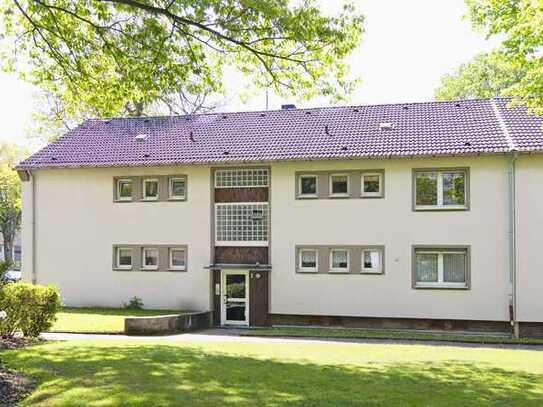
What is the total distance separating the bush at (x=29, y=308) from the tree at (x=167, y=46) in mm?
4702

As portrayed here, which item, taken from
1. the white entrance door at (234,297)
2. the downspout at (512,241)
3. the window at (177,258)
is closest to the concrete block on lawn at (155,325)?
the white entrance door at (234,297)

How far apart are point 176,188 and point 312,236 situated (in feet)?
19.4

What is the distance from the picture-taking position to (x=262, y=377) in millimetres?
10125

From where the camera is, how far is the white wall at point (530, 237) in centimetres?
2222

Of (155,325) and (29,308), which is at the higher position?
(29,308)

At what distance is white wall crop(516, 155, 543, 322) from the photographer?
875 inches

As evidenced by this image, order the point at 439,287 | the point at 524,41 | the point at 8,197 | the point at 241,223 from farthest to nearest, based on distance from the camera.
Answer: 1. the point at 8,197
2. the point at 241,223
3. the point at 439,287
4. the point at 524,41

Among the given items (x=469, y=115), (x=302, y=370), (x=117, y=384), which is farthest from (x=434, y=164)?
(x=117, y=384)

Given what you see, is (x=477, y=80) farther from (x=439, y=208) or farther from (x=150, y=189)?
(x=150, y=189)

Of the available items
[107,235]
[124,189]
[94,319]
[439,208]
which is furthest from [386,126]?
[94,319]

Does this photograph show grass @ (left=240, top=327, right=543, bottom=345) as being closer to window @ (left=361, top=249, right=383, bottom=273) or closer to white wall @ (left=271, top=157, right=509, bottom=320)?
white wall @ (left=271, top=157, right=509, bottom=320)

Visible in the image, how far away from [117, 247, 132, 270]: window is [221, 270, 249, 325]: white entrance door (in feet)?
13.3

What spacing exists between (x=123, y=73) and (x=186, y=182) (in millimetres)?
11987

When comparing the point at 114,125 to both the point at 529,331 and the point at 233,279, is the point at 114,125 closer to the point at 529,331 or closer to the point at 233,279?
the point at 233,279
